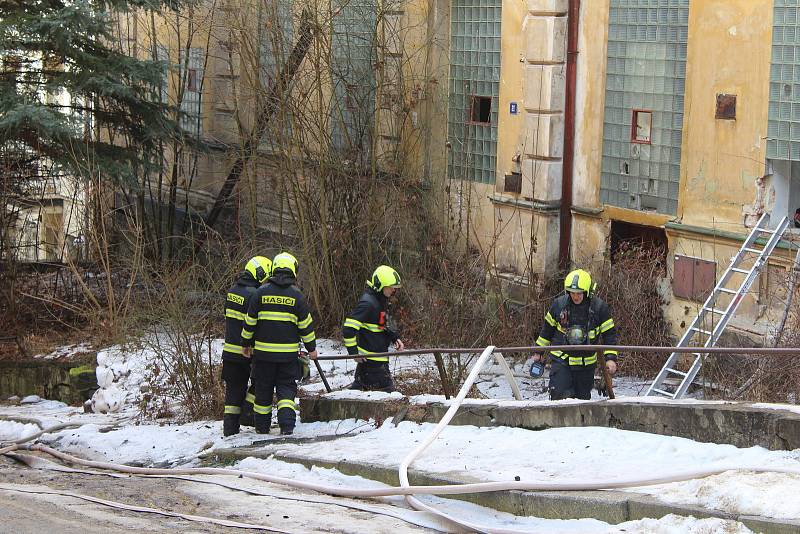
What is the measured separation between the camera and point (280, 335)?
9773mm

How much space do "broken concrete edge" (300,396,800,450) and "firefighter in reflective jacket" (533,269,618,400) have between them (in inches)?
72.6

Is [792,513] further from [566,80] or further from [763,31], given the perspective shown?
[566,80]

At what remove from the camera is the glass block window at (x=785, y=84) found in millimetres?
12320

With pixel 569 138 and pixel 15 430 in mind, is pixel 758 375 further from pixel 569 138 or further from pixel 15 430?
pixel 15 430

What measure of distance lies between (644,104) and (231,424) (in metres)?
7.26

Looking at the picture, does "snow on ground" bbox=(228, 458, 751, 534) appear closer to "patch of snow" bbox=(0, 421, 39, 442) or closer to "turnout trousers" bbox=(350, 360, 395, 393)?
"turnout trousers" bbox=(350, 360, 395, 393)

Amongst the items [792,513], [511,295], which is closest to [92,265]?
[511,295]

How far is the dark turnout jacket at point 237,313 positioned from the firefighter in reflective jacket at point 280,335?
28 centimetres

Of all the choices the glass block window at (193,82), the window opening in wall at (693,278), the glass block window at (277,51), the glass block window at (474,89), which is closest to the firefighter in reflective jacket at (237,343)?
the window opening in wall at (693,278)

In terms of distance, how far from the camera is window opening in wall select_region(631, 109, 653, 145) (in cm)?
1457

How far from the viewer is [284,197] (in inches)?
696

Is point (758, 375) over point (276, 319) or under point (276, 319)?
under

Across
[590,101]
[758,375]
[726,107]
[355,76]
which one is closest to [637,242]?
[590,101]

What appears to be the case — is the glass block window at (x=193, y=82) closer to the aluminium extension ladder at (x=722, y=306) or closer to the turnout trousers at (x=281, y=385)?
the aluminium extension ladder at (x=722, y=306)
